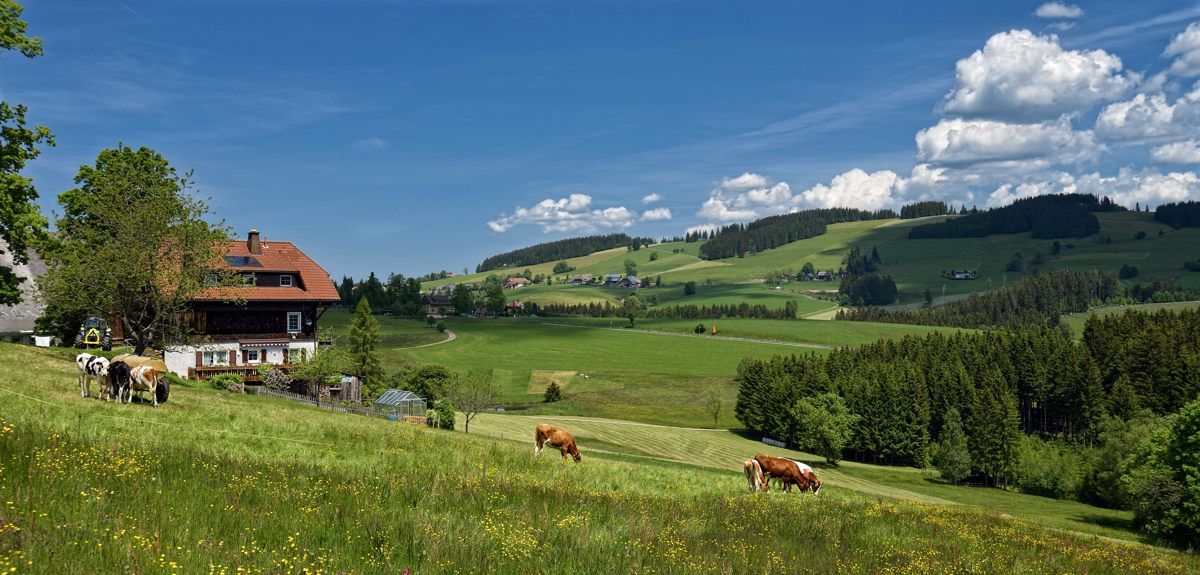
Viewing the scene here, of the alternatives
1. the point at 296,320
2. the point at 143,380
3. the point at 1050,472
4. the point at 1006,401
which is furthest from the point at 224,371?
the point at 1006,401

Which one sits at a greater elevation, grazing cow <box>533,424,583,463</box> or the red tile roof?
the red tile roof

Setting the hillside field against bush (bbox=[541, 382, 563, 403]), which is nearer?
the hillside field

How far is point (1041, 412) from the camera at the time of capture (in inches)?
5079

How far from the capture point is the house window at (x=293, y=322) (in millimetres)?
70875

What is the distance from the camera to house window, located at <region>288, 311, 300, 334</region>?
7088 centimetres

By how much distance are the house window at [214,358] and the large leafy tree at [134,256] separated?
21.7m

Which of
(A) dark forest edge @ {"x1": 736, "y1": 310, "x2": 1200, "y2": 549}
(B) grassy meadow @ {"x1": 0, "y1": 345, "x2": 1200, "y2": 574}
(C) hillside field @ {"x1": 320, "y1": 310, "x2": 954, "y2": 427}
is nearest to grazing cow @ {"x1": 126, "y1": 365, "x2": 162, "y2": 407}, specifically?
(B) grassy meadow @ {"x1": 0, "y1": 345, "x2": 1200, "y2": 574}

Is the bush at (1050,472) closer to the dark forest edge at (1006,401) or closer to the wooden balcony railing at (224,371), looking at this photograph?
the dark forest edge at (1006,401)

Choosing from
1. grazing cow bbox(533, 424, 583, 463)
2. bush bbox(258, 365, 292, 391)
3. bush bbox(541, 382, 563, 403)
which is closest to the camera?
grazing cow bbox(533, 424, 583, 463)

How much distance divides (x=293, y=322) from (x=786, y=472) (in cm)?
5591

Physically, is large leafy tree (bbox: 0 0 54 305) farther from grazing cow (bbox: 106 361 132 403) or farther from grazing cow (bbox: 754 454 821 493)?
grazing cow (bbox: 754 454 821 493)

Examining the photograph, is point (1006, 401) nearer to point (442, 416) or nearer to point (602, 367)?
point (602, 367)

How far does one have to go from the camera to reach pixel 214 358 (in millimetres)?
67000

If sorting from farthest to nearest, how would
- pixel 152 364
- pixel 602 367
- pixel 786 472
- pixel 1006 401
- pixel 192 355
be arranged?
pixel 602 367 < pixel 1006 401 < pixel 192 355 < pixel 786 472 < pixel 152 364
